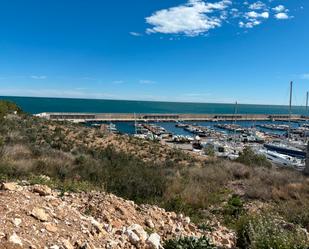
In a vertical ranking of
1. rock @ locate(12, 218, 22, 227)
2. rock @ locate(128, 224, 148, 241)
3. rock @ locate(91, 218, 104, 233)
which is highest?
rock @ locate(12, 218, 22, 227)

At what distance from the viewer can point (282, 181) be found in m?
12.5

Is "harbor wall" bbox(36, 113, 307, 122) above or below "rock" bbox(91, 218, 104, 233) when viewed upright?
below

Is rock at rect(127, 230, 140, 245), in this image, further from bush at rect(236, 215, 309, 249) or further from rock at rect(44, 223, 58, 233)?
bush at rect(236, 215, 309, 249)

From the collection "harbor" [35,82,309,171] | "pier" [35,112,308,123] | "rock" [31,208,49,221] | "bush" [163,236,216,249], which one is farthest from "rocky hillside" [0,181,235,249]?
"pier" [35,112,308,123]

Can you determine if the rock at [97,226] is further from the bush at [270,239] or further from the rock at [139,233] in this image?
the bush at [270,239]

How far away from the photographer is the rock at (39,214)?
15.6 feet

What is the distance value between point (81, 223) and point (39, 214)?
63 centimetres

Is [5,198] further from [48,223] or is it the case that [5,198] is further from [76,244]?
[76,244]

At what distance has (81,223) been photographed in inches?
201

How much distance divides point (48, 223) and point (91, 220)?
30.4 inches


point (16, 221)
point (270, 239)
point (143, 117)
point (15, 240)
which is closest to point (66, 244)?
point (15, 240)

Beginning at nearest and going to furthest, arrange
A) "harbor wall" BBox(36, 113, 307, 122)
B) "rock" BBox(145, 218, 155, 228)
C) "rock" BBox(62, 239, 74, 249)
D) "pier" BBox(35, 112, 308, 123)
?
"rock" BBox(62, 239, 74, 249), "rock" BBox(145, 218, 155, 228), "pier" BBox(35, 112, 308, 123), "harbor wall" BBox(36, 113, 307, 122)

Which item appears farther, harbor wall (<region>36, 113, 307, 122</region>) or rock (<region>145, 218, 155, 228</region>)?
harbor wall (<region>36, 113, 307, 122</region>)

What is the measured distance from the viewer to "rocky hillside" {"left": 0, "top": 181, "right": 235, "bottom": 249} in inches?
171
